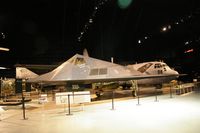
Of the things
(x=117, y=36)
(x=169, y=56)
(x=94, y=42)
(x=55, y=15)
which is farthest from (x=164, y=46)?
(x=55, y=15)

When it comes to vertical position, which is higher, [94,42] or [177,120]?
[94,42]

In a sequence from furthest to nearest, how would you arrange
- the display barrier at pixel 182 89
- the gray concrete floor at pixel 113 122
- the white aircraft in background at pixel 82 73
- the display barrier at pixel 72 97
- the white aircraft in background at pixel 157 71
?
1. the white aircraft in background at pixel 157 71
2. the display barrier at pixel 182 89
3. the white aircraft in background at pixel 82 73
4. the display barrier at pixel 72 97
5. the gray concrete floor at pixel 113 122

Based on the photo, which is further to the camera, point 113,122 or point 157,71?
point 157,71

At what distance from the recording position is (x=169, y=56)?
109 ft

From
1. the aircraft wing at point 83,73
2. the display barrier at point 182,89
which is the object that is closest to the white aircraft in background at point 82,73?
the aircraft wing at point 83,73

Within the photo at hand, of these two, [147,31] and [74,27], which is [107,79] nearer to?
[74,27]

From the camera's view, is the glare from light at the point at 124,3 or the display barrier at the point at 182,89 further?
the glare from light at the point at 124,3

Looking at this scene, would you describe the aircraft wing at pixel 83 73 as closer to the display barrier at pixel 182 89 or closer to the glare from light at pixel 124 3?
the display barrier at pixel 182 89

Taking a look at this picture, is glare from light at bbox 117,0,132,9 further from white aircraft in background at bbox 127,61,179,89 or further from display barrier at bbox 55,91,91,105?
display barrier at bbox 55,91,91,105

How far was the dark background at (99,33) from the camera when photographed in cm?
2042

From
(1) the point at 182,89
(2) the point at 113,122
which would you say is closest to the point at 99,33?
(1) the point at 182,89

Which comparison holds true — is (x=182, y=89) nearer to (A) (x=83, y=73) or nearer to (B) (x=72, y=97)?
(A) (x=83, y=73)

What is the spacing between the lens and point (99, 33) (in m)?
27.8

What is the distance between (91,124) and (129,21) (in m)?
19.3
